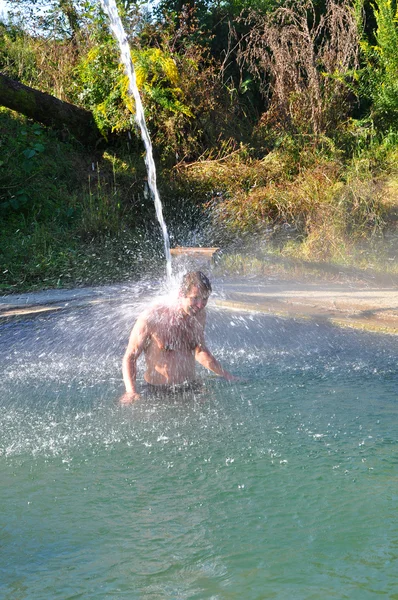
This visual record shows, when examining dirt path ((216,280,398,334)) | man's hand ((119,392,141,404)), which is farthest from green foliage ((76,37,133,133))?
man's hand ((119,392,141,404))

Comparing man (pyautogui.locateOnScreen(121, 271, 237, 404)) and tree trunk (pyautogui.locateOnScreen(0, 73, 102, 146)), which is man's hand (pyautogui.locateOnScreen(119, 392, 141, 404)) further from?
tree trunk (pyautogui.locateOnScreen(0, 73, 102, 146))

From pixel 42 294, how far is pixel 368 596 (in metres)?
5.43

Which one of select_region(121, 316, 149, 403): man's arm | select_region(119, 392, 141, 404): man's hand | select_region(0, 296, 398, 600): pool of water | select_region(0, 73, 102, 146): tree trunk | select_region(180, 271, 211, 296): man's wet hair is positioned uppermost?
select_region(0, 73, 102, 146): tree trunk

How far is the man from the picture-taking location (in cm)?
423

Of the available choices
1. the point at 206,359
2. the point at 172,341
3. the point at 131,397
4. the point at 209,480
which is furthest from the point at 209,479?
the point at 206,359

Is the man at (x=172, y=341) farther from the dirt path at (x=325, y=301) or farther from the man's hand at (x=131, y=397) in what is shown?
the dirt path at (x=325, y=301)

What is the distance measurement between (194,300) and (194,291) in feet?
0.17

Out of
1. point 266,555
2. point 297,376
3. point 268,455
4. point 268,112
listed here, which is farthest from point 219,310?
point 268,112

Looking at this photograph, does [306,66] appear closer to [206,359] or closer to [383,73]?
[383,73]

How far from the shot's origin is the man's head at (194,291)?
418cm

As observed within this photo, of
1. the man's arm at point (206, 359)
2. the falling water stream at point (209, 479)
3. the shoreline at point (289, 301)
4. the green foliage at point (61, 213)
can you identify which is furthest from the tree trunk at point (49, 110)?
the man's arm at point (206, 359)

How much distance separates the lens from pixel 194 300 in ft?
13.8

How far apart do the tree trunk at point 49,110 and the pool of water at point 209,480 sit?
21.1ft

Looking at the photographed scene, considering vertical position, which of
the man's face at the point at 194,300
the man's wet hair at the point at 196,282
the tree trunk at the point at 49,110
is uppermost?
the tree trunk at the point at 49,110
